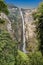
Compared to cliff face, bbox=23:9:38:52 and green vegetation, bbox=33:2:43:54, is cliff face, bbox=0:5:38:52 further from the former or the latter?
green vegetation, bbox=33:2:43:54

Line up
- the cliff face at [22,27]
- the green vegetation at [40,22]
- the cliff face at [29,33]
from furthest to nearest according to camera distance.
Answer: the cliff face at [22,27], the cliff face at [29,33], the green vegetation at [40,22]

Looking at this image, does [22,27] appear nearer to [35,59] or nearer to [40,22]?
[40,22]

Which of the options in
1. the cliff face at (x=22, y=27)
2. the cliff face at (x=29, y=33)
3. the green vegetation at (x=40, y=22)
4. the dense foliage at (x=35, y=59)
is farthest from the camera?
the cliff face at (x=22, y=27)

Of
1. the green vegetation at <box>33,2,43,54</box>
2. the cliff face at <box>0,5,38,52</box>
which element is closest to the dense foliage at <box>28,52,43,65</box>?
the green vegetation at <box>33,2,43,54</box>

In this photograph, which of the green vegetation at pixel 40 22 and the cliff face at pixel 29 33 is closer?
the green vegetation at pixel 40 22

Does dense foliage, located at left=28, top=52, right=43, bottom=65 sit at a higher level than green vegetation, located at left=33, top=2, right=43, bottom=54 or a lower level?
lower

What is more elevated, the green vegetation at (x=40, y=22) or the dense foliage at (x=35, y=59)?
the green vegetation at (x=40, y=22)

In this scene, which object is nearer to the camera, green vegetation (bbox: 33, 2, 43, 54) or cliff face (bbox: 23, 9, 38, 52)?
green vegetation (bbox: 33, 2, 43, 54)

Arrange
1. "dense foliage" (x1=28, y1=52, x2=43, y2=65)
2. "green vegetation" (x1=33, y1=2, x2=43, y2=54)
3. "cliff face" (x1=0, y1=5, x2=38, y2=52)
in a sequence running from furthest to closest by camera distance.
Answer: "cliff face" (x1=0, y1=5, x2=38, y2=52), "green vegetation" (x1=33, y1=2, x2=43, y2=54), "dense foliage" (x1=28, y1=52, x2=43, y2=65)

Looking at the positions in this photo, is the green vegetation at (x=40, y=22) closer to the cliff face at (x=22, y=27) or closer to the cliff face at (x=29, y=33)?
the cliff face at (x=29, y=33)

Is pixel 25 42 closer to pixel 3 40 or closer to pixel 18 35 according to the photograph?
pixel 18 35

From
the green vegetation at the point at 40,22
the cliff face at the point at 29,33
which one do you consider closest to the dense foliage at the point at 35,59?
the green vegetation at the point at 40,22

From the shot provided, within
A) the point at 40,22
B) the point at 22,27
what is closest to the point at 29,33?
the point at 22,27
